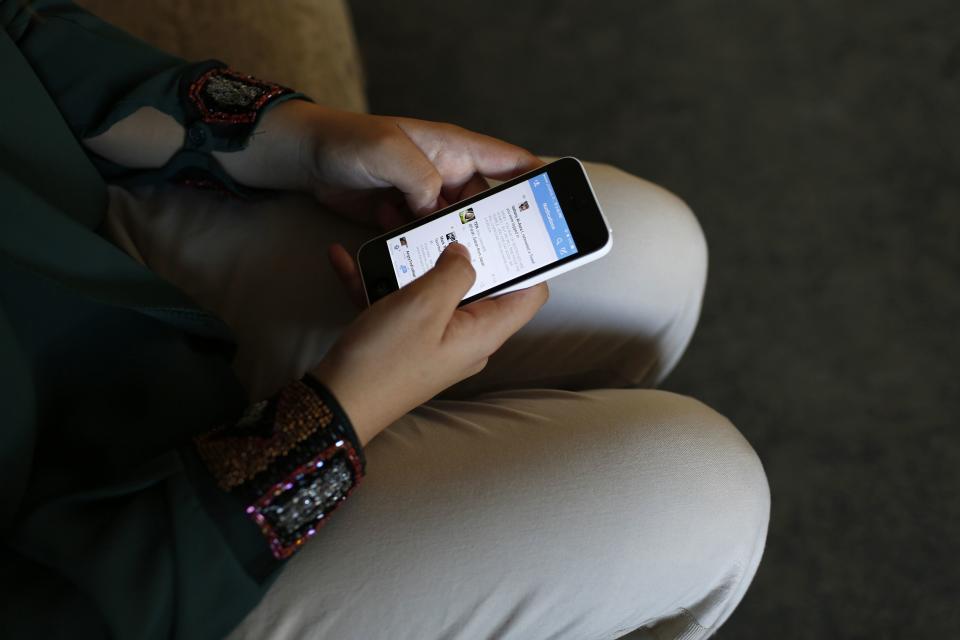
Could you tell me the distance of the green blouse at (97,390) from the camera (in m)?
0.39

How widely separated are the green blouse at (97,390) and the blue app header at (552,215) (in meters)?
0.23

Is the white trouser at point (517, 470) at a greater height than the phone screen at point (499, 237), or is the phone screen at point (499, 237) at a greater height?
the phone screen at point (499, 237)

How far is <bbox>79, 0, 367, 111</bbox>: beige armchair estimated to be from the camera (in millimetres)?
772

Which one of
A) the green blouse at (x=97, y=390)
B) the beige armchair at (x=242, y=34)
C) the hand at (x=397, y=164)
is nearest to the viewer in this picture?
the green blouse at (x=97, y=390)

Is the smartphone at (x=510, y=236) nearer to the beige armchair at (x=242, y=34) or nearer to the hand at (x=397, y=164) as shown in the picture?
the hand at (x=397, y=164)

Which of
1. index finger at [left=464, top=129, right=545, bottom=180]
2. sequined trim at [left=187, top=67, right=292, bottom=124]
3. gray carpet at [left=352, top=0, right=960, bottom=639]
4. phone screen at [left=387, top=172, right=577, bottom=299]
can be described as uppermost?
sequined trim at [left=187, top=67, right=292, bottom=124]

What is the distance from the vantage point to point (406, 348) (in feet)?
1.47

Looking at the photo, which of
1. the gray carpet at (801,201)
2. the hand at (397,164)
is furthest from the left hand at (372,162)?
the gray carpet at (801,201)

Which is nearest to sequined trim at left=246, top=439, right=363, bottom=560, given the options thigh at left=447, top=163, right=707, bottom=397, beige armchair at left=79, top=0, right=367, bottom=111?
thigh at left=447, top=163, right=707, bottom=397

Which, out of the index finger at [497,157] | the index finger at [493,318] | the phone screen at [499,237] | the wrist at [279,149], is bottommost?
the index finger at [493,318]

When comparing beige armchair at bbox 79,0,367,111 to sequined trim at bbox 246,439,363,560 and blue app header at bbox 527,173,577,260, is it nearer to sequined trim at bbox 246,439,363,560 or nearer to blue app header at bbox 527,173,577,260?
blue app header at bbox 527,173,577,260

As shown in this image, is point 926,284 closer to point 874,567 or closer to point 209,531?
point 874,567

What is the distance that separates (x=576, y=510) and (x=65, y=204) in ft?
1.42

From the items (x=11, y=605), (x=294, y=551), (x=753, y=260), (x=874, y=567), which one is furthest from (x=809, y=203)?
(x=11, y=605)
